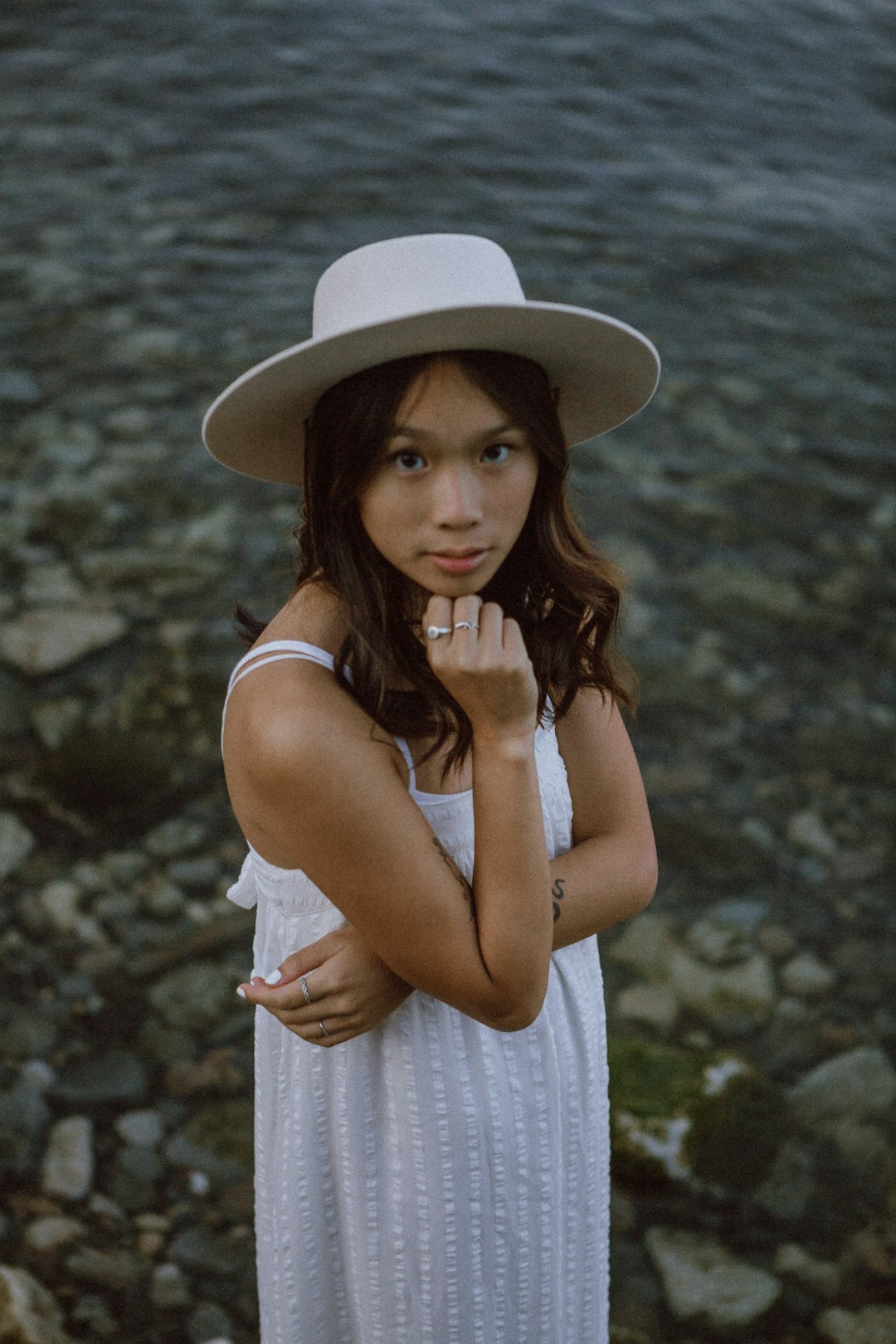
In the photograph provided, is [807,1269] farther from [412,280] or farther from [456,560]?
[412,280]

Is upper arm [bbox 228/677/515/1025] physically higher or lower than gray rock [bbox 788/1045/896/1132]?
higher

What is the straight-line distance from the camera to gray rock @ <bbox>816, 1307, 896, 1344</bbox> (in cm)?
333

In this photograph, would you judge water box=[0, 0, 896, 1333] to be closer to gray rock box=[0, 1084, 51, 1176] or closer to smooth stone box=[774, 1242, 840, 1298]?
smooth stone box=[774, 1242, 840, 1298]

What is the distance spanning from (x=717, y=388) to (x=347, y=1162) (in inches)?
219

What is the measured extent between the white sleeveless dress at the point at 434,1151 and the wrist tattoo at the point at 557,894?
107mm

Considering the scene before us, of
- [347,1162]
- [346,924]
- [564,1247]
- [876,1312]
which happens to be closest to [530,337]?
[346,924]

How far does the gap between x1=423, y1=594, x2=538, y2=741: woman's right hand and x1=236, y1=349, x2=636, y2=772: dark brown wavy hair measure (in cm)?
13

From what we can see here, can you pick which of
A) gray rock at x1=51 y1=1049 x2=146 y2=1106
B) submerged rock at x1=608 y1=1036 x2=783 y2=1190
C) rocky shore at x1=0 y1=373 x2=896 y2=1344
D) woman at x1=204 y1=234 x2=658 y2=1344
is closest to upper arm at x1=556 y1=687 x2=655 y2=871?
woman at x1=204 y1=234 x2=658 y2=1344

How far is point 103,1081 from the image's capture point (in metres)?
3.80

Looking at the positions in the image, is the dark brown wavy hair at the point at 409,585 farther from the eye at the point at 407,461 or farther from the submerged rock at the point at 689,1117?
the submerged rock at the point at 689,1117

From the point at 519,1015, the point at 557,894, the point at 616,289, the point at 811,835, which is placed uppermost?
the point at 616,289

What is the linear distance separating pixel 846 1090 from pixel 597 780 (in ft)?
7.09

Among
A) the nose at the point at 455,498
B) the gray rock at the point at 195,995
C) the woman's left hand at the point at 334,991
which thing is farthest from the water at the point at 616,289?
the nose at the point at 455,498

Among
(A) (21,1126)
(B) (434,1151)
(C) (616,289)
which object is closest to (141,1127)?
(A) (21,1126)
